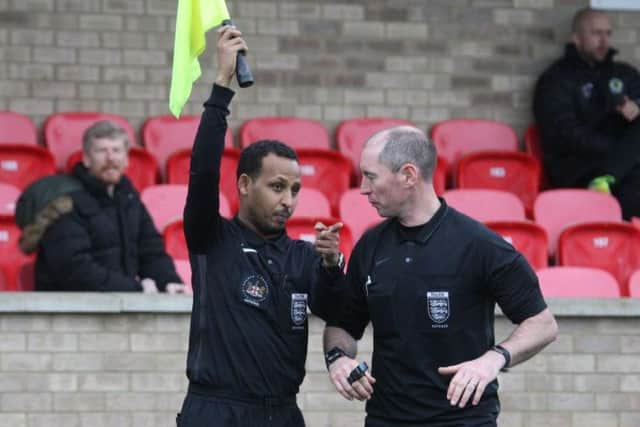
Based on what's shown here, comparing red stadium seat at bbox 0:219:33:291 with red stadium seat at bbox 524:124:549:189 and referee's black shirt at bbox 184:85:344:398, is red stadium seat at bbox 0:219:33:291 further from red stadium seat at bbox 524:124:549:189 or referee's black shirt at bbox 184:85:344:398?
red stadium seat at bbox 524:124:549:189

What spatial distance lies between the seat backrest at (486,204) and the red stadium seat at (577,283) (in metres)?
0.95

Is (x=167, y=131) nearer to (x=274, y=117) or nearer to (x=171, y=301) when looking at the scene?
(x=274, y=117)

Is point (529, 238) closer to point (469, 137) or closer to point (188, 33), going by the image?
point (469, 137)

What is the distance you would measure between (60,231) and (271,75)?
3.32 m

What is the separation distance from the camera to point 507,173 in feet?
37.8

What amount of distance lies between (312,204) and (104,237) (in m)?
1.71

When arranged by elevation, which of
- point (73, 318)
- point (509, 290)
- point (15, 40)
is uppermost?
point (15, 40)

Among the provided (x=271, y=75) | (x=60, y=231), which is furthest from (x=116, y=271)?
(x=271, y=75)

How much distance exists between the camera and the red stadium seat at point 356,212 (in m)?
10.3

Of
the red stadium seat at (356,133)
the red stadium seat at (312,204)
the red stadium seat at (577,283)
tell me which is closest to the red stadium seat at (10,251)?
the red stadium seat at (312,204)

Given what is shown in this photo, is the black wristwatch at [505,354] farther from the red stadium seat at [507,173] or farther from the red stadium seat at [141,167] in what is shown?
the red stadium seat at [507,173]

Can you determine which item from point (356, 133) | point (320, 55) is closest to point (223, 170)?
point (356, 133)

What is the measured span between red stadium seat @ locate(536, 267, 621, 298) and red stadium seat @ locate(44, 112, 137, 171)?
2964mm

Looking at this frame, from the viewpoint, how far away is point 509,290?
5.93 metres
